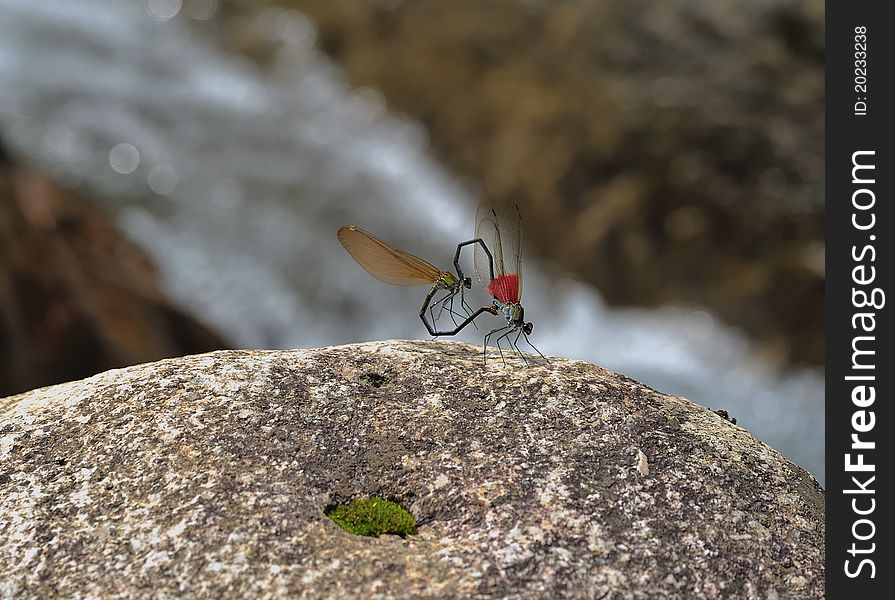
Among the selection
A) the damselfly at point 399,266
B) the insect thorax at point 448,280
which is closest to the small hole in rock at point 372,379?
the damselfly at point 399,266

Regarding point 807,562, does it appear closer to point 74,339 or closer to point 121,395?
point 121,395

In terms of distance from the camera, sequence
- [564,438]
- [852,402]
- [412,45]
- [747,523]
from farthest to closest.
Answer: [412,45], [852,402], [564,438], [747,523]

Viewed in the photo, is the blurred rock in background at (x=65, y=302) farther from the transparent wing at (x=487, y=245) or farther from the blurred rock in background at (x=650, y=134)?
the blurred rock in background at (x=650, y=134)

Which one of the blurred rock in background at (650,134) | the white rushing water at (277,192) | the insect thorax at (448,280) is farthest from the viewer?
the blurred rock in background at (650,134)

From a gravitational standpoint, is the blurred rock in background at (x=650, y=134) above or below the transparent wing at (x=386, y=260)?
above

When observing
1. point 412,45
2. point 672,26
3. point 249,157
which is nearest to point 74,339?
point 249,157

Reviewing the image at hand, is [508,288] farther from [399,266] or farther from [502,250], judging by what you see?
[399,266]
